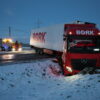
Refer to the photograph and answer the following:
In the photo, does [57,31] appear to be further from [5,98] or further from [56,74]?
[5,98]

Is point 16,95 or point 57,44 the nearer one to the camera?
point 16,95

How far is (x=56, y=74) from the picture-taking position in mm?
14844

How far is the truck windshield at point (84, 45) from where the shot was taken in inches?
519

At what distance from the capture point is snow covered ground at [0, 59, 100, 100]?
8815 millimetres

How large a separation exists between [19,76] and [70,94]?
5.38m

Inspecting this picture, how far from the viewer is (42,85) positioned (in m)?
12.1

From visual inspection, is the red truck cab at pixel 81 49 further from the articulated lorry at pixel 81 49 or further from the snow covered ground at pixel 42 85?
the snow covered ground at pixel 42 85

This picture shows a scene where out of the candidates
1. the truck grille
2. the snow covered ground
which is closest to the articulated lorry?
the truck grille

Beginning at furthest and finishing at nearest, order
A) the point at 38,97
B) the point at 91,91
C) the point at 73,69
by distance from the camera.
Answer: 1. the point at 73,69
2. the point at 38,97
3. the point at 91,91


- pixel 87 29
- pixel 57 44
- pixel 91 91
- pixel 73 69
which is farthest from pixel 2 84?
pixel 57 44

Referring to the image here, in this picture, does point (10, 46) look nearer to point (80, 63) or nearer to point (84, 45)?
point (84, 45)

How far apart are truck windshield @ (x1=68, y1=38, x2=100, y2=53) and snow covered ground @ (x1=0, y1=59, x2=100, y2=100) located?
1.91m

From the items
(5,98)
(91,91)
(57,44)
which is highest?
(57,44)

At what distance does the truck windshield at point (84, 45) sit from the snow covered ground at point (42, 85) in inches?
75.0
